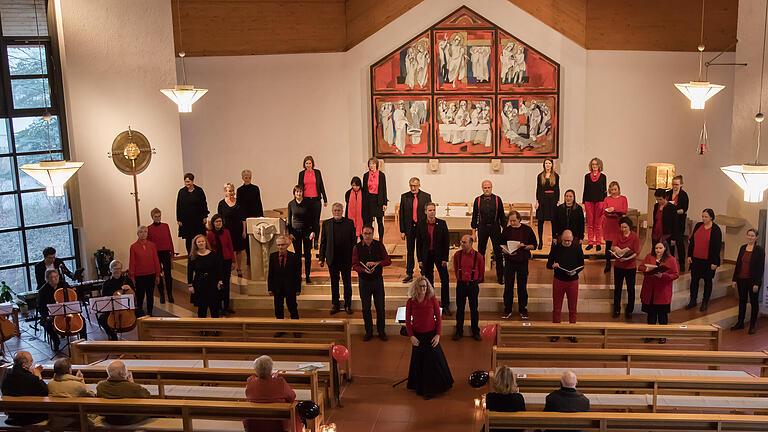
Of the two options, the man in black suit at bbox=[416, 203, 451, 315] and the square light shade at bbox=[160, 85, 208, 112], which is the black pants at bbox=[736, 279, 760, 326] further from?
the square light shade at bbox=[160, 85, 208, 112]

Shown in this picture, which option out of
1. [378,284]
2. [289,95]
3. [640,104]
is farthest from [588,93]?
[378,284]

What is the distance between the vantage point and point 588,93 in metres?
15.6

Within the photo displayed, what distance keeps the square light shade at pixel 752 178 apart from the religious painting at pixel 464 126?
763 cm

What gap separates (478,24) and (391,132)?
2.83 meters

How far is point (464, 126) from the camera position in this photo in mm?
16047

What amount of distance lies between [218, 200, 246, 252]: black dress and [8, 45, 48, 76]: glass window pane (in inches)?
153

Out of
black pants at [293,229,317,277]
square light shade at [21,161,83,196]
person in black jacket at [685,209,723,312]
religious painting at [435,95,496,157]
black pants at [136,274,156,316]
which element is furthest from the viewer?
religious painting at [435,95,496,157]

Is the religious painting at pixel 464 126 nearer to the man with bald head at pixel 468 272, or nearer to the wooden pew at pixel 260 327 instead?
the man with bald head at pixel 468 272

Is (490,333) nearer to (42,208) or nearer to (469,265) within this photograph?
(469,265)

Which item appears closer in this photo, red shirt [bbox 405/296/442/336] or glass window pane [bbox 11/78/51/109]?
red shirt [bbox 405/296/442/336]

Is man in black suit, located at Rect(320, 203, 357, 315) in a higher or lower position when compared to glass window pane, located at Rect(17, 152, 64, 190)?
lower

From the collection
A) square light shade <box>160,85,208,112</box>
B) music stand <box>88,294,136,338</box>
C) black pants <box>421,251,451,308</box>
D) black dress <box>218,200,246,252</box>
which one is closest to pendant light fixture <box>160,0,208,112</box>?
square light shade <box>160,85,208,112</box>

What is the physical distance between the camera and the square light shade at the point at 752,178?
840cm

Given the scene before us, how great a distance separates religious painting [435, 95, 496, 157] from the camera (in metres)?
15.9
